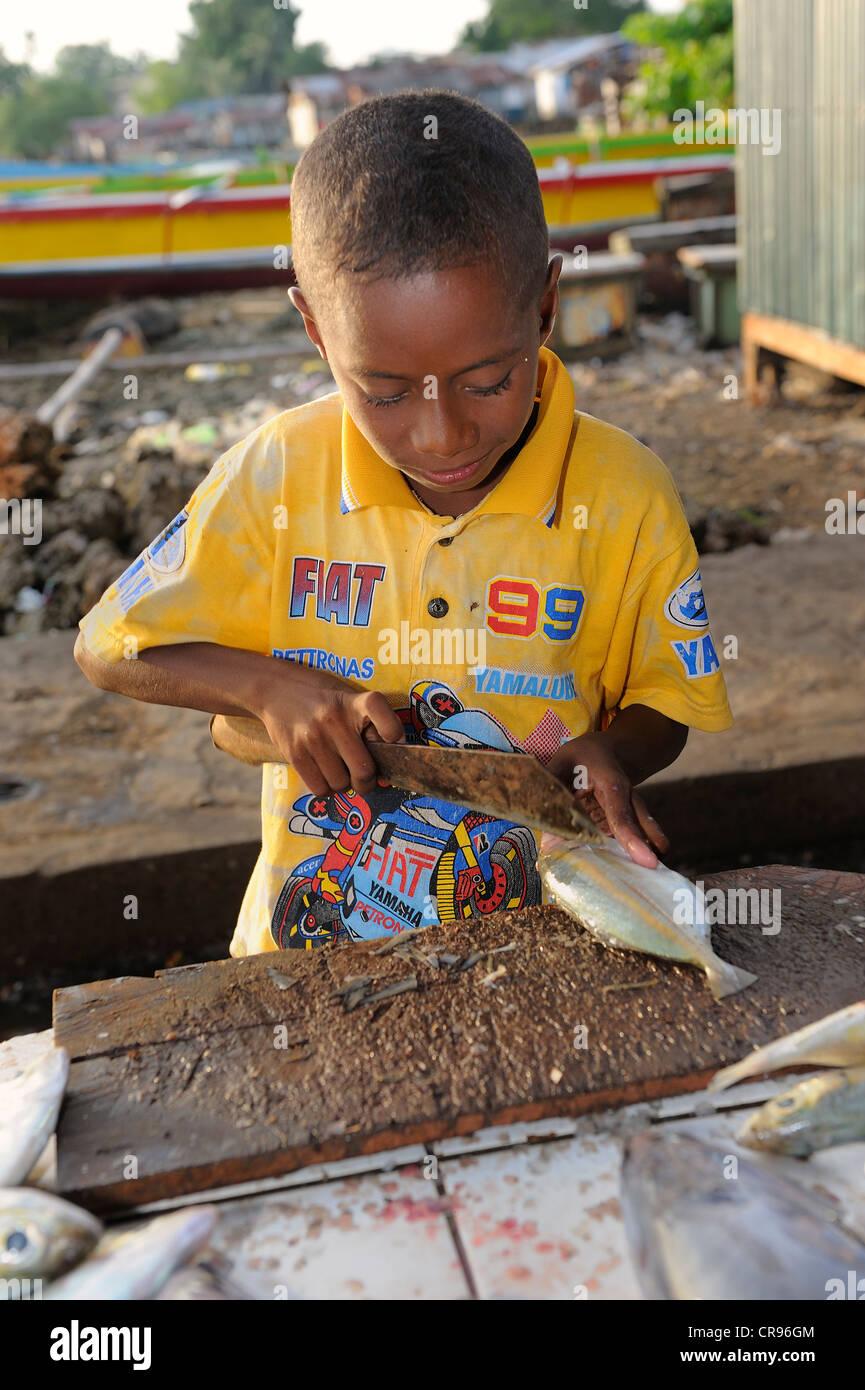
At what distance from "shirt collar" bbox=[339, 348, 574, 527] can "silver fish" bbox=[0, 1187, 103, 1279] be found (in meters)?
1.26

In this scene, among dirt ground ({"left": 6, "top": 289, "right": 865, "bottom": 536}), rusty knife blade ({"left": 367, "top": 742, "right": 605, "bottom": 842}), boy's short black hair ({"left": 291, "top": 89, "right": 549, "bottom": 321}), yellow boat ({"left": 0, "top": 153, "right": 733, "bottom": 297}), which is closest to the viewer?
boy's short black hair ({"left": 291, "top": 89, "right": 549, "bottom": 321})

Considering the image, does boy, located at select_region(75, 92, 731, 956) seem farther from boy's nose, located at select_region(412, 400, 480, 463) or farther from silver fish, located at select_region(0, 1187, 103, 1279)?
silver fish, located at select_region(0, 1187, 103, 1279)

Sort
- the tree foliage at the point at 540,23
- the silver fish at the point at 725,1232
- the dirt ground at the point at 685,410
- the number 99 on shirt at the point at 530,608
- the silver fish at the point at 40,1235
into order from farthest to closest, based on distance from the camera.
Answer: the tree foliage at the point at 540,23
the dirt ground at the point at 685,410
the number 99 on shirt at the point at 530,608
the silver fish at the point at 40,1235
the silver fish at the point at 725,1232

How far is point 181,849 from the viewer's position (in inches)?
147

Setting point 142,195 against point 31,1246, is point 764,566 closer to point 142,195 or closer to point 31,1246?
point 31,1246

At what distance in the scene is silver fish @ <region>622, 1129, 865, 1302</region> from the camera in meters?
1.20

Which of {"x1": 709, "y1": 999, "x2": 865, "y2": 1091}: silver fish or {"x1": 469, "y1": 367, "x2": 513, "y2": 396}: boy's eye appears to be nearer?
{"x1": 709, "y1": 999, "x2": 865, "y2": 1091}: silver fish

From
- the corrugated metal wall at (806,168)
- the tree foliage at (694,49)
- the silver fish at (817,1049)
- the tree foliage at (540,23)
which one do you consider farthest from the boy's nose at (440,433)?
the tree foliage at (540,23)

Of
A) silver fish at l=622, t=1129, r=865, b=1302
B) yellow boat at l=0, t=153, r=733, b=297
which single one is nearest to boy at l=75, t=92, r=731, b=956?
silver fish at l=622, t=1129, r=865, b=1302

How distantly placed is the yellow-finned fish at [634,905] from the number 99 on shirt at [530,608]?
1.45 feet

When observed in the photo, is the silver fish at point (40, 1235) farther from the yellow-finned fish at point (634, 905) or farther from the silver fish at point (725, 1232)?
the yellow-finned fish at point (634, 905)

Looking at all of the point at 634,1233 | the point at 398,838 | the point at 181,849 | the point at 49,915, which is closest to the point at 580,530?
the point at 398,838

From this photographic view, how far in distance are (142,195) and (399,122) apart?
18.4 metres

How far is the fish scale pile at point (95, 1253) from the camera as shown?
1.27 m
